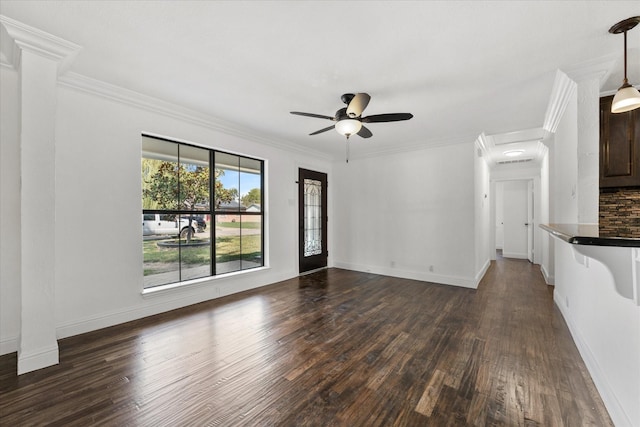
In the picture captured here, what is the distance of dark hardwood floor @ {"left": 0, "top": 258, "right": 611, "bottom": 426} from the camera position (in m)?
1.67

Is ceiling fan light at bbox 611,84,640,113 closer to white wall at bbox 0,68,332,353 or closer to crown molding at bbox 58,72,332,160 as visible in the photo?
crown molding at bbox 58,72,332,160

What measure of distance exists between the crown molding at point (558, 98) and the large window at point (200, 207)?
4142 millimetres

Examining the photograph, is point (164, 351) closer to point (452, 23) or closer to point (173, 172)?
point (173, 172)

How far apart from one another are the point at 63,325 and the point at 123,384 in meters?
1.34

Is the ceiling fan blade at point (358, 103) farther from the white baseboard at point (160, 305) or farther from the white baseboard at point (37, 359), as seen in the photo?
the white baseboard at point (37, 359)

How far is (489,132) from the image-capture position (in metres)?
4.35

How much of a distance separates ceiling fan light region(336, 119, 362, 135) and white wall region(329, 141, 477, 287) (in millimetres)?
2578

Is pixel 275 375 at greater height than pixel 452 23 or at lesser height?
lesser

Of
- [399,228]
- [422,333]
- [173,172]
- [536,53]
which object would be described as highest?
[536,53]

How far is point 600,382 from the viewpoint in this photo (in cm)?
186

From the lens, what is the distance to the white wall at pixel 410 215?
465 cm

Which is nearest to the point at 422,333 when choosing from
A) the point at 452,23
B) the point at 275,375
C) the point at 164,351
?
the point at 275,375

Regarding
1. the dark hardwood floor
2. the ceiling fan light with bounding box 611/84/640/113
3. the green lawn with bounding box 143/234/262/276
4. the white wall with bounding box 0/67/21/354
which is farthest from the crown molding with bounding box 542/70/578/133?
the white wall with bounding box 0/67/21/354

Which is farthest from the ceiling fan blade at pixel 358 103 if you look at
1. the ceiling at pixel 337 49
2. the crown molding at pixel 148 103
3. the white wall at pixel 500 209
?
the white wall at pixel 500 209
